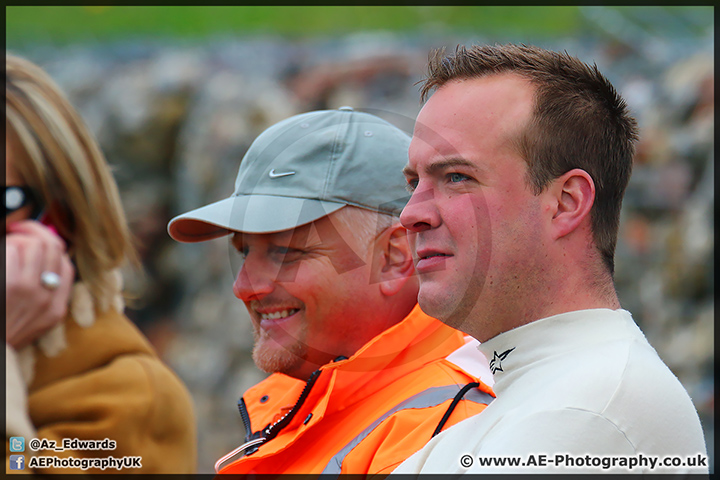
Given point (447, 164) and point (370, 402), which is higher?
point (447, 164)

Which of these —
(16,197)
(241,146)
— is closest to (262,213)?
(16,197)

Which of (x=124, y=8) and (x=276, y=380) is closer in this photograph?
(x=276, y=380)

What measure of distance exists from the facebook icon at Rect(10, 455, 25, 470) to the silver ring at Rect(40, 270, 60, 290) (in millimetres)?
551

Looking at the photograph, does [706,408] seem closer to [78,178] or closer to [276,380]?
[276,380]

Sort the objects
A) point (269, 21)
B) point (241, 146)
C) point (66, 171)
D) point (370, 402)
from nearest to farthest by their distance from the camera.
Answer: point (370, 402)
point (66, 171)
point (241, 146)
point (269, 21)

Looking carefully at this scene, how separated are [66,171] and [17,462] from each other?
0.98 m

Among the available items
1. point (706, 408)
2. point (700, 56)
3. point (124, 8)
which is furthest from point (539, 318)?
point (124, 8)

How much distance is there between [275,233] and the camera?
1929 mm

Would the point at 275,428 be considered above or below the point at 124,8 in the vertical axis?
below

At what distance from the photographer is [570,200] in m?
1.24

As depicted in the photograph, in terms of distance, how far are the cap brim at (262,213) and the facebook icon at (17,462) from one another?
910 millimetres

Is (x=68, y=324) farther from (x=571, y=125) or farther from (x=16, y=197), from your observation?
(x=571, y=125)

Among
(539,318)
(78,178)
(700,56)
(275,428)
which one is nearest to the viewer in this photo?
(539,318)

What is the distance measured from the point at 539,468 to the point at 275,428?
0.99 meters
